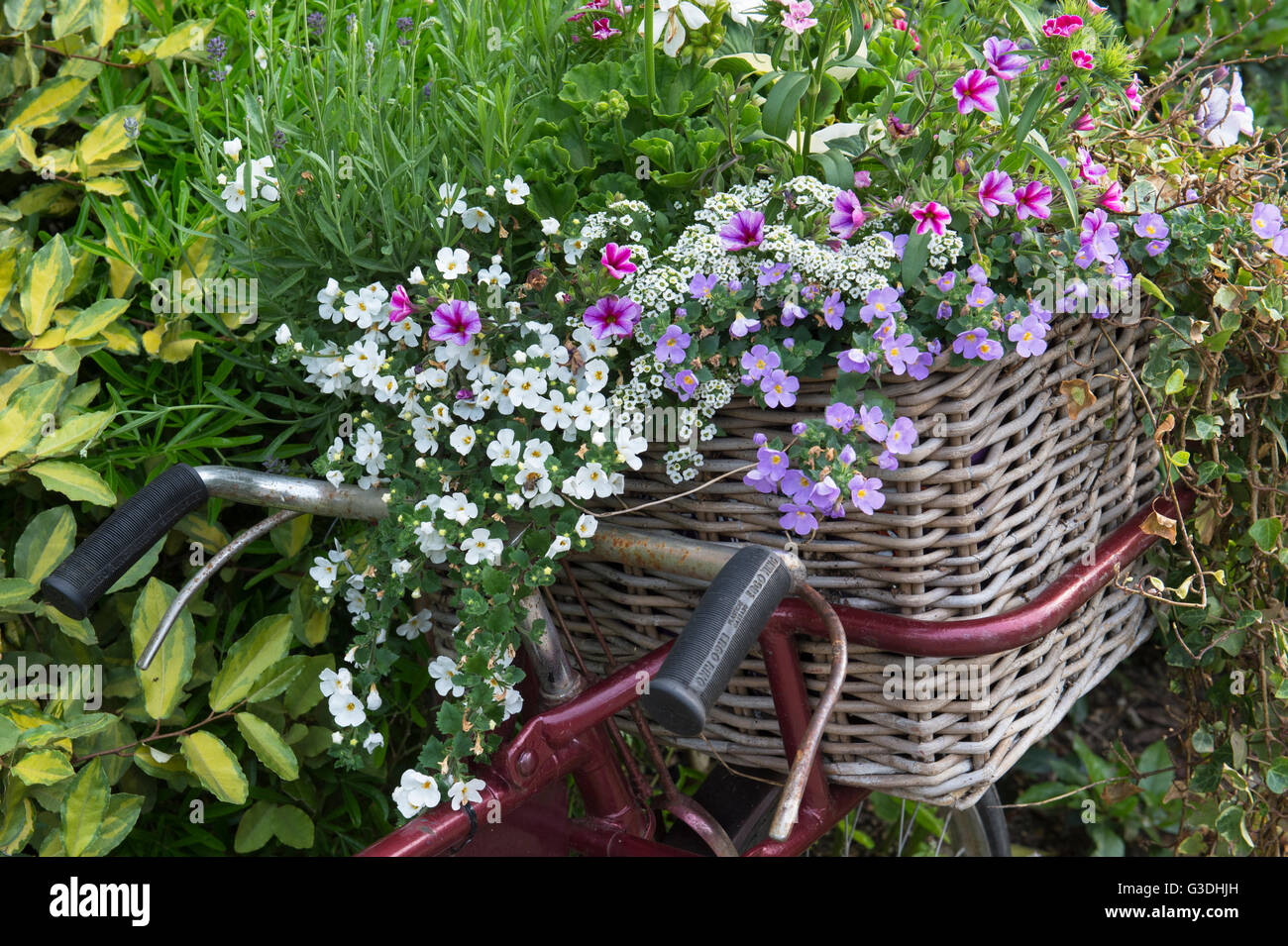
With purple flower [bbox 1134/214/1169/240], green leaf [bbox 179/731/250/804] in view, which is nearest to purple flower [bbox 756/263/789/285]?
purple flower [bbox 1134/214/1169/240]

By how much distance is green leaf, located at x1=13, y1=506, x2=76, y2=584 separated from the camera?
1181 mm

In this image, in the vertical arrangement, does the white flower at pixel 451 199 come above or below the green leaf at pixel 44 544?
above

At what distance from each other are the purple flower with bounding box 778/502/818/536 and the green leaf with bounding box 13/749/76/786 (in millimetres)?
748

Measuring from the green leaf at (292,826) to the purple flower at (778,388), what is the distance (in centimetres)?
80

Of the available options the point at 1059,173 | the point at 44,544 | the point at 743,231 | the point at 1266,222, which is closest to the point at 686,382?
the point at 743,231

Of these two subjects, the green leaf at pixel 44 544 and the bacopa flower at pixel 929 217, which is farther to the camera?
the green leaf at pixel 44 544

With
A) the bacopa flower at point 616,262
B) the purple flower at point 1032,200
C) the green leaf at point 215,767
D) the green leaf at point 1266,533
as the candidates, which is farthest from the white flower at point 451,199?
the green leaf at point 1266,533

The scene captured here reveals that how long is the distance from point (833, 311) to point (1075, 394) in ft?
0.88

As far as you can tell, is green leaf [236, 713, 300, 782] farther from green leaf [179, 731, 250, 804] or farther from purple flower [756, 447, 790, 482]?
purple flower [756, 447, 790, 482]

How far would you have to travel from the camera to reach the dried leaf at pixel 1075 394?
3.28ft

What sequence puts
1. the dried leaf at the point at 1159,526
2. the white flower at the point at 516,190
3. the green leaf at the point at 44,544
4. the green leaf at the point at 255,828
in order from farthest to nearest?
the green leaf at the point at 255,828
the green leaf at the point at 44,544
the dried leaf at the point at 1159,526
the white flower at the point at 516,190

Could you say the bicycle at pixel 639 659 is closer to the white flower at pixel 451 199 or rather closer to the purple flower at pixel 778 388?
the purple flower at pixel 778 388
